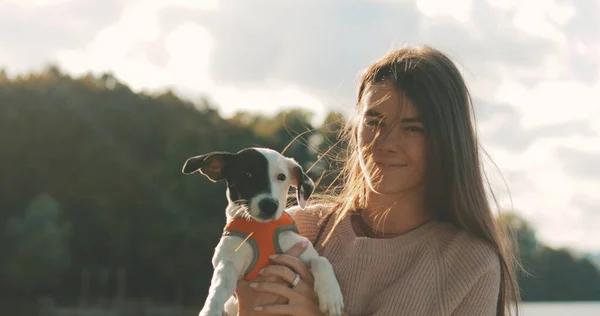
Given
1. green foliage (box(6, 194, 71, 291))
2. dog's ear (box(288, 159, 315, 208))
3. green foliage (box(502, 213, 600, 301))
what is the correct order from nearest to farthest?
1. dog's ear (box(288, 159, 315, 208))
2. green foliage (box(6, 194, 71, 291))
3. green foliage (box(502, 213, 600, 301))

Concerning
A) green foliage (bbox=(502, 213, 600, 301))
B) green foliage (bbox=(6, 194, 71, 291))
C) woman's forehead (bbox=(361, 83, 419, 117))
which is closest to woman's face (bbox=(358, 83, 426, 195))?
woman's forehead (bbox=(361, 83, 419, 117))

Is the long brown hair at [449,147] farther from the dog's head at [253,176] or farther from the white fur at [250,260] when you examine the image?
the dog's head at [253,176]

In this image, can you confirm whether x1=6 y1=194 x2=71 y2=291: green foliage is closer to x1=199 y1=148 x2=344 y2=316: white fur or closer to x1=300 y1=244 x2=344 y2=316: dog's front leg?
x1=199 y1=148 x2=344 y2=316: white fur

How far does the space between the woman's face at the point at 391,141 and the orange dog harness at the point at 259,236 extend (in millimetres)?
585

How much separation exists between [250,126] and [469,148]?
50263 mm

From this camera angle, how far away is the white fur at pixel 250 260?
466 centimetres

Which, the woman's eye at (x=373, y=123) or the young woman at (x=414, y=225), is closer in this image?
the young woman at (x=414, y=225)

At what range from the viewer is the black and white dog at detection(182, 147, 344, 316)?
15.4 feet

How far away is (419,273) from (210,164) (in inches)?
51.0

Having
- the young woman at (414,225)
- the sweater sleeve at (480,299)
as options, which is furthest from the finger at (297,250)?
the sweater sleeve at (480,299)

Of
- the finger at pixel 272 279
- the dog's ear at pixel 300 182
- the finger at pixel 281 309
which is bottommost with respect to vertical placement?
the finger at pixel 281 309

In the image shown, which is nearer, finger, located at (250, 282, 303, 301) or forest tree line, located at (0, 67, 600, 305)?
finger, located at (250, 282, 303, 301)

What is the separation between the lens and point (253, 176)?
498 cm

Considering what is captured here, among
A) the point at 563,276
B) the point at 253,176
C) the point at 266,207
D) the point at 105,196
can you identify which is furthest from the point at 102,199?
the point at 563,276
